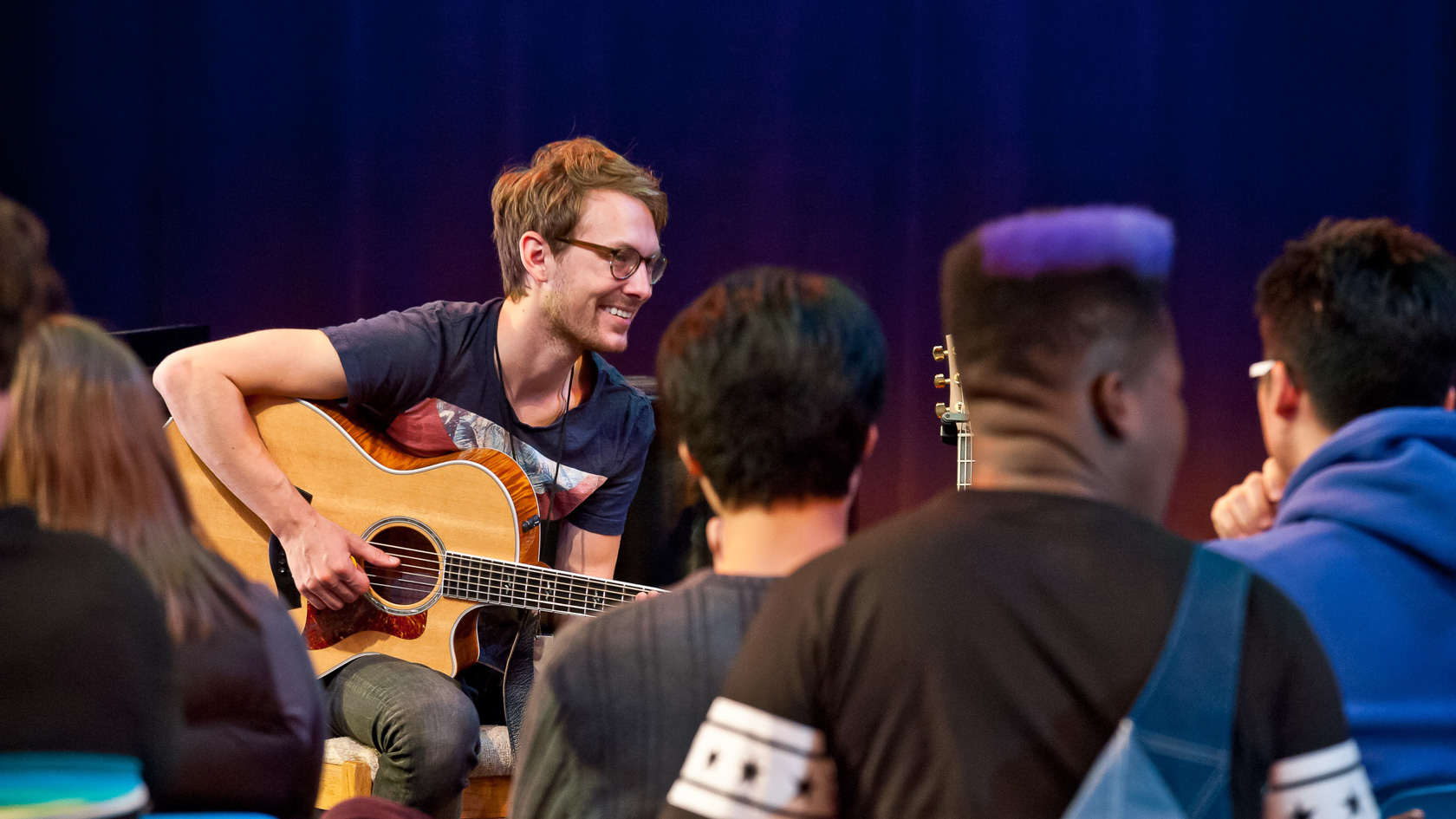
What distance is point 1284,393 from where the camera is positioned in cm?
145

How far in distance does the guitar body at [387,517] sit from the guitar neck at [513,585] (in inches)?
0.8

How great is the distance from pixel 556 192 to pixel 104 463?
1796 millimetres

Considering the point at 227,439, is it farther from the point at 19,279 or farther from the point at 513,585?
the point at 19,279

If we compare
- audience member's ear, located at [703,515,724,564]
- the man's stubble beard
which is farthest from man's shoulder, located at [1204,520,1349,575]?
the man's stubble beard

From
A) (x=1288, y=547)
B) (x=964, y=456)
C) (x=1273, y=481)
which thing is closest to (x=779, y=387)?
(x=1288, y=547)

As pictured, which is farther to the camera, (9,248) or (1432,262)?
(1432,262)

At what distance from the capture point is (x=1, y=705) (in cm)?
102

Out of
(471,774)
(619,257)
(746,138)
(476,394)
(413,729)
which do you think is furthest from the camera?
(746,138)

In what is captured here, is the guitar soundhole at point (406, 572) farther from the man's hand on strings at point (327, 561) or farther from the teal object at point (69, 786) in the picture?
the teal object at point (69, 786)

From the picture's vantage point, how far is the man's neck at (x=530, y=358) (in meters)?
2.84

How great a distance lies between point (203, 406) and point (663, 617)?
5.73 feet

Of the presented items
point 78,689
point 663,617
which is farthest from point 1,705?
point 663,617

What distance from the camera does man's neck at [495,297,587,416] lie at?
2.84 meters

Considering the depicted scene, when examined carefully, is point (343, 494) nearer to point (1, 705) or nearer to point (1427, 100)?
point (1, 705)
